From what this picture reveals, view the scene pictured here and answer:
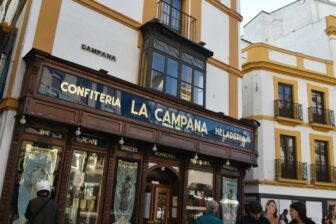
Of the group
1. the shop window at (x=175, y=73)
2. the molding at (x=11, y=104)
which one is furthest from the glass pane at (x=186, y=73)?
the molding at (x=11, y=104)

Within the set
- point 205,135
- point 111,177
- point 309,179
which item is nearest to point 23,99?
point 111,177

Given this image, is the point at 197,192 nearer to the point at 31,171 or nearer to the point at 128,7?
the point at 31,171

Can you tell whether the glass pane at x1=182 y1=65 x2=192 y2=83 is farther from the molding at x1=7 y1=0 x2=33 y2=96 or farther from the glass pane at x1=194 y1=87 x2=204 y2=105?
the molding at x1=7 y1=0 x2=33 y2=96

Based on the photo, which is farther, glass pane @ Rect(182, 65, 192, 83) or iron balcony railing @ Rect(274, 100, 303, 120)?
iron balcony railing @ Rect(274, 100, 303, 120)

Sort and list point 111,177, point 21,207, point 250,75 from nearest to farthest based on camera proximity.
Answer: point 21,207 < point 111,177 < point 250,75

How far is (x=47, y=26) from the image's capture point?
9453mm

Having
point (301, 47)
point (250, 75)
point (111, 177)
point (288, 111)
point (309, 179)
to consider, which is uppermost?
point (301, 47)

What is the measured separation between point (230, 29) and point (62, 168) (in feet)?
32.3

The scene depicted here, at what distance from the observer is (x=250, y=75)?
18844 mm

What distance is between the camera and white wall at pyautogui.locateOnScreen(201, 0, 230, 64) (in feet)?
45.2

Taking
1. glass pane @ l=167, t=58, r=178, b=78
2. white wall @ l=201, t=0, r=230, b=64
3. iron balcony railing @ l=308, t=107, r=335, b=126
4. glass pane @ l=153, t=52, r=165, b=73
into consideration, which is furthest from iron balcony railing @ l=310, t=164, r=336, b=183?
glass pane @ l=153, t=52, r=165, b=73

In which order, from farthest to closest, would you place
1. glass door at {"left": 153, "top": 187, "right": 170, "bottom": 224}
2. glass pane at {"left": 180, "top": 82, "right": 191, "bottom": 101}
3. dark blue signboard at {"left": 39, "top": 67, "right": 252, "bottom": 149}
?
1. glass pane at {"left": 180, "top": 82, "right": 191, "bottom": 101}
2. glass door at {"left": 153, "top": 187, "right": 170, "bottom": 224}
3. dark blue signboard at {"left": 39, "top": 67, "right": 252, "bottom": 149}

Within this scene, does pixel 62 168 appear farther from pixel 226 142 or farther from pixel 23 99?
pixel 226 142

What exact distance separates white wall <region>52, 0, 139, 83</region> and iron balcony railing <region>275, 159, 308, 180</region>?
9694 millimetres
